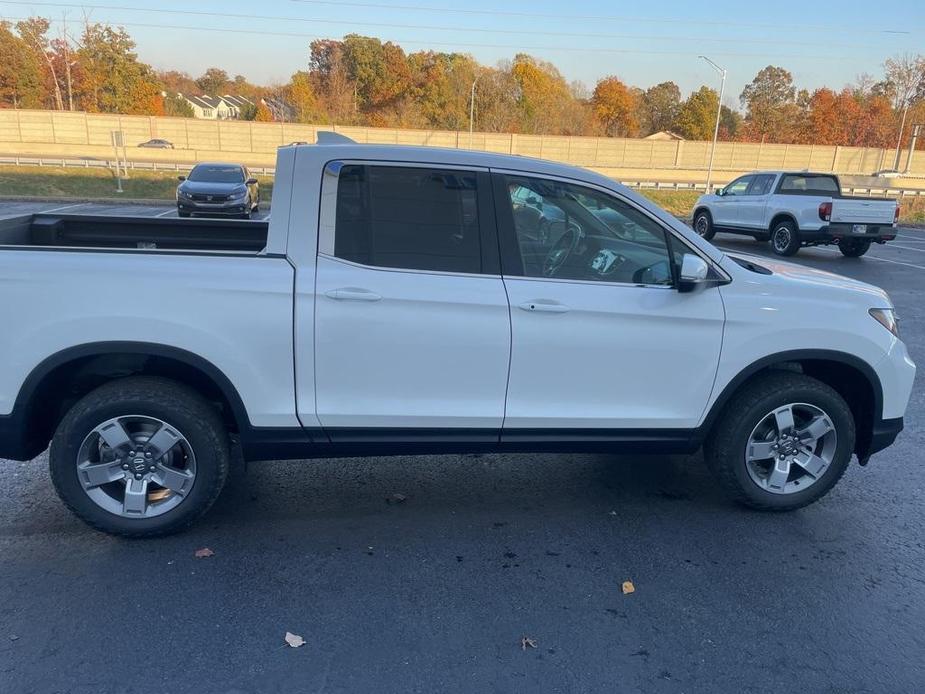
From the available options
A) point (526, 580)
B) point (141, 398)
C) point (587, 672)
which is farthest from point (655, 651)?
point (141, 398)

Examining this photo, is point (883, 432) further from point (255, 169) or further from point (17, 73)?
point (17, 73)

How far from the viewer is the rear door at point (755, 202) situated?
53.1 feet

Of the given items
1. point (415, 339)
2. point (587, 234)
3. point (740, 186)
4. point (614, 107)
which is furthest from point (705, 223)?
point (614, 107)

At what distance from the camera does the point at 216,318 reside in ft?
10.7

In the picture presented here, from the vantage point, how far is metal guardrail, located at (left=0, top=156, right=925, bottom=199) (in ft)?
113

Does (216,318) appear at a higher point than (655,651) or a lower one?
higher

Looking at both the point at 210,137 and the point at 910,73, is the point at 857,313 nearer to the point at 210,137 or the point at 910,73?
the point at 210,137

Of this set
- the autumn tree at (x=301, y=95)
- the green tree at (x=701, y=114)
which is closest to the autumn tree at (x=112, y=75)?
the autumn tree at (x=301, y=95)

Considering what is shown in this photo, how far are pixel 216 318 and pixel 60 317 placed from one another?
0.69 metres

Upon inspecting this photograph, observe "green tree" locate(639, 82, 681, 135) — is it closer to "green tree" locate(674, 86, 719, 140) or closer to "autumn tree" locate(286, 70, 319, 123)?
"green tree" locate(674, 86, 719, 140)

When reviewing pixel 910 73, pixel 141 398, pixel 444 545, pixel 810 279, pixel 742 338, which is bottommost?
pixel 444 545

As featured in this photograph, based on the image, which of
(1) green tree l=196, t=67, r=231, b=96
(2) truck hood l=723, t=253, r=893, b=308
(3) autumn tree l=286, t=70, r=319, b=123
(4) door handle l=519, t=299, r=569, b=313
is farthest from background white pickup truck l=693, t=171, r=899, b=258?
(1) green tree l=196, t=67, r=231, b=96

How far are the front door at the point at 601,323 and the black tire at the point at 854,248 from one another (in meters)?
14.6

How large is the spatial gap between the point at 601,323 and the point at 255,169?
35682 millimetres
